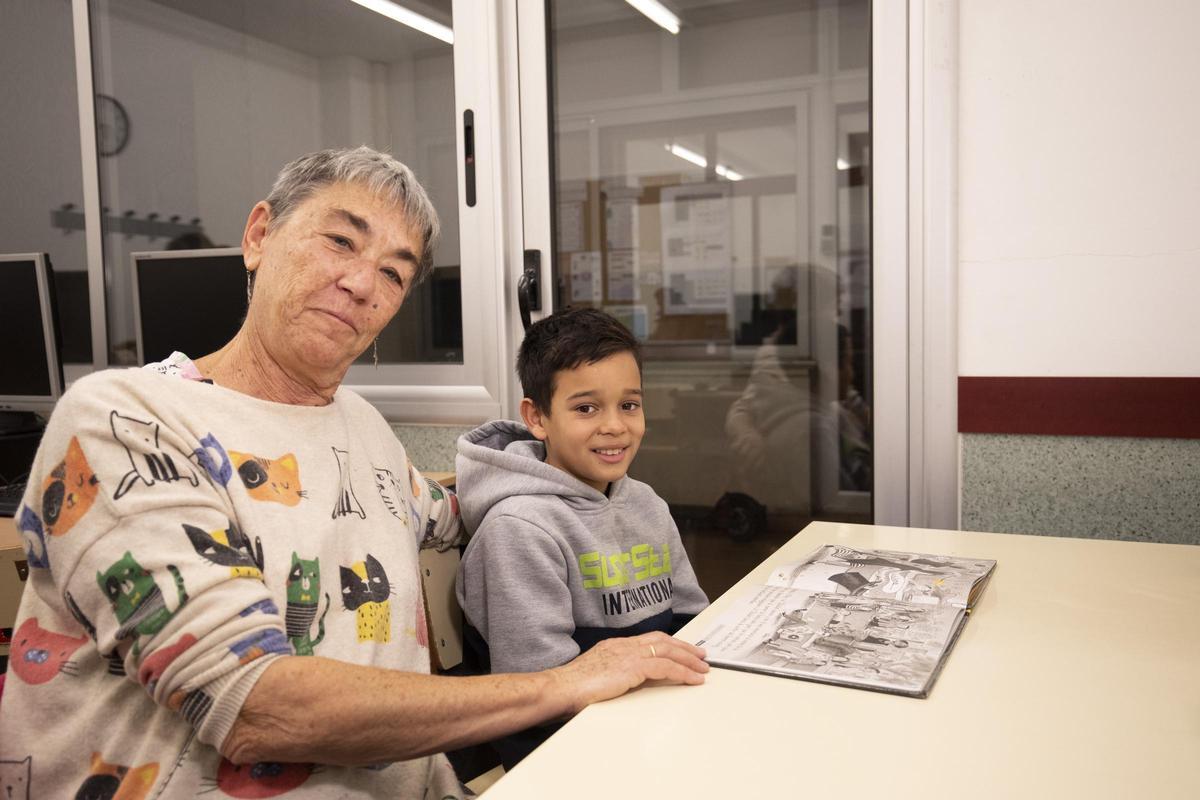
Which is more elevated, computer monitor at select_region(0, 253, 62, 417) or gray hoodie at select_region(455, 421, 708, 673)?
computer monitor at select_region(0, 253, 62, 417)

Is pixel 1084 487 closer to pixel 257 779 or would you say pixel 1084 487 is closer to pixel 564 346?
pixel 564 346

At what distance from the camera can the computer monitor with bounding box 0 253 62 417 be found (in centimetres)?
239

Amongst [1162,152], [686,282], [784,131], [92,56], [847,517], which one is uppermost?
[92,56]

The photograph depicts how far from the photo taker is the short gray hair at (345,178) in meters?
1.15

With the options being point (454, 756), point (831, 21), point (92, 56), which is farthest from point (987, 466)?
point (92, 56)

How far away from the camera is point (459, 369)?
2.39 metres

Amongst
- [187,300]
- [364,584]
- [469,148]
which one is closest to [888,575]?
[364,584]

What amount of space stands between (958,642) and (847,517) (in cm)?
105

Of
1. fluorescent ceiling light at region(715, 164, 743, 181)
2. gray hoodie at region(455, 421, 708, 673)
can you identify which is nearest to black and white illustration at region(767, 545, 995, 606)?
gray hoodie at region(455, 421, 708, 673)

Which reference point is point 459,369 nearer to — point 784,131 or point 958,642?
point 784,131

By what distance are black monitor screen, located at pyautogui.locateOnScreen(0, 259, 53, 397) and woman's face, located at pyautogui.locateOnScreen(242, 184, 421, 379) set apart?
63.3 inches

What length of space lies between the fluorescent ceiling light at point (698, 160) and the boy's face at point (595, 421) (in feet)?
2.63

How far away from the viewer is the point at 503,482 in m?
1.38

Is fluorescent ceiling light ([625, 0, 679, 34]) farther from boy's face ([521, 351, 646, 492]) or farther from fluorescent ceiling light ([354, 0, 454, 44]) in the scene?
boy's face ([521, 351, 646, 492])
